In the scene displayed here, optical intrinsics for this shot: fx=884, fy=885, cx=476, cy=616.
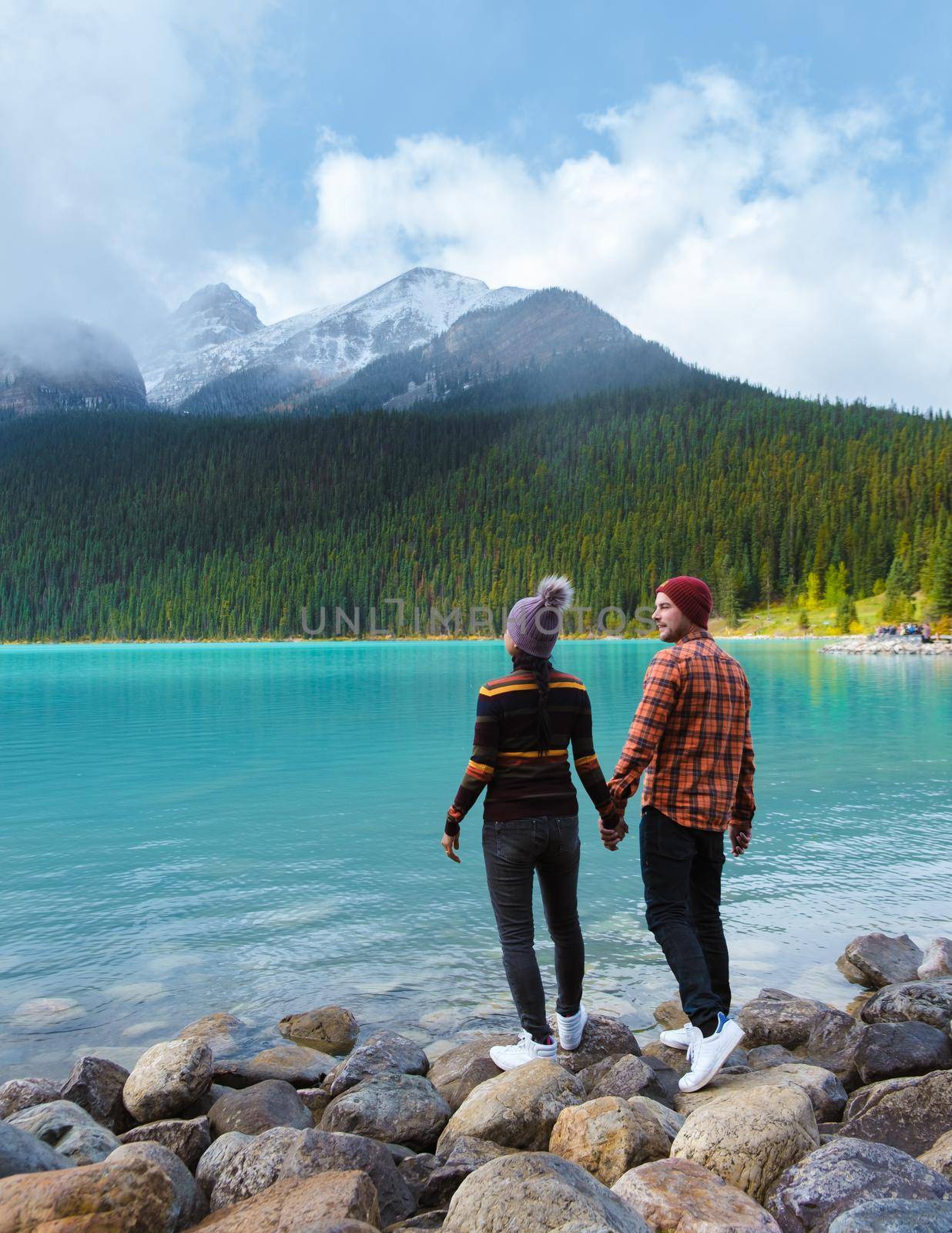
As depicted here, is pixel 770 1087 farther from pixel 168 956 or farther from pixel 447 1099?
pixel 168 956

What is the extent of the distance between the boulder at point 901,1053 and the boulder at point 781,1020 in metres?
0.73

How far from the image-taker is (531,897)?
494cm

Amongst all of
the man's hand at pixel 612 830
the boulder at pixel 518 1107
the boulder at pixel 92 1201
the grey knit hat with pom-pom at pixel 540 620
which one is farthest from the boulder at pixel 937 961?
the boulder at pixel 92 1201

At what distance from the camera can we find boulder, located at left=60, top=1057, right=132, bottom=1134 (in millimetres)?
4875

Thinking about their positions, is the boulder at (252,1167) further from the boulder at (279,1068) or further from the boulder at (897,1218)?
the boulder at (897,1218)

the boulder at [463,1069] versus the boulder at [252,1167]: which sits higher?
the boulder at [252,1167]

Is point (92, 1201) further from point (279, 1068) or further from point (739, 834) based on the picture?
point (739, 834)

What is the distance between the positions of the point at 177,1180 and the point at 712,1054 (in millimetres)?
2680

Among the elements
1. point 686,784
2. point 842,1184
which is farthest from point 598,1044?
point 842,1184

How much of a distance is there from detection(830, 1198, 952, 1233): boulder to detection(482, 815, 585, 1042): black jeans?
6.80ft

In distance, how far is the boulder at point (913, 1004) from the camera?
5.75m

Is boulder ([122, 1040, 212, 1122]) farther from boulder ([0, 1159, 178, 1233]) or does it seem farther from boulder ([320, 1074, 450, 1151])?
boulder ([0, 1159, 178, 1233])

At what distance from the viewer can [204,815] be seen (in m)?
14.7

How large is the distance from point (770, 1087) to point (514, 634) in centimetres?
247
